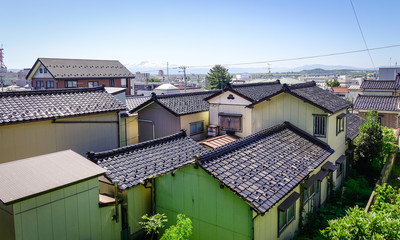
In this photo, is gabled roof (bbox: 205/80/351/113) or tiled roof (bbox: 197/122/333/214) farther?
gabled roof (bbox: 205/80/351/113)

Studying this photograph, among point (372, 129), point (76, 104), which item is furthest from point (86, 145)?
point (372, 129)

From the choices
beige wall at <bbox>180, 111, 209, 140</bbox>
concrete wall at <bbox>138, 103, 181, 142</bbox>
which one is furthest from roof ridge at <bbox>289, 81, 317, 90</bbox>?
concrete wall at <bbox>138, 103, 181, 142</bbox>

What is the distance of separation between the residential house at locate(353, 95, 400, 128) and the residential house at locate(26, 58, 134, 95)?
110ft

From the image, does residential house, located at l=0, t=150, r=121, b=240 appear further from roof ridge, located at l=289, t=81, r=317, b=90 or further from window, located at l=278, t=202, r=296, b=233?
roof ridge, located at l=289, t=81, r=317, b=90

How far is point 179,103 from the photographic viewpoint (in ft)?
68.8

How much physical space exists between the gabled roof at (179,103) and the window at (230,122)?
184 centimetres

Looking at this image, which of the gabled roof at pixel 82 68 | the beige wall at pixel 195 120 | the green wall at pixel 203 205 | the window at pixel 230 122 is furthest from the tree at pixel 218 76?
the green wall at pixel 203 205

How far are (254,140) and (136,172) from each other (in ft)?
15.7

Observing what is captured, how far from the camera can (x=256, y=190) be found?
8.44 m

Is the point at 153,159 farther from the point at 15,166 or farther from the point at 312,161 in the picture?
the point at 312,161

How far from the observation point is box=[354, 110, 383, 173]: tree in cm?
1781

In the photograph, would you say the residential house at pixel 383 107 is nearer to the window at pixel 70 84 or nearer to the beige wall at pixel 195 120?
the beige wall at pixel 195 120

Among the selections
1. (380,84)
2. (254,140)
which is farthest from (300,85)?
(380,84)

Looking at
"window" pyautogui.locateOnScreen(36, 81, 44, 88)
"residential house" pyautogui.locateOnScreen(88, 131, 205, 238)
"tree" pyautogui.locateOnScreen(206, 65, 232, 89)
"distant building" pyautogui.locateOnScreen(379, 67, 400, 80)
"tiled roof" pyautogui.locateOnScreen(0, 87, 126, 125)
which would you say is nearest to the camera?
"residential house" pyautogui.locateOnScreen(88, 131, 205, 238)
